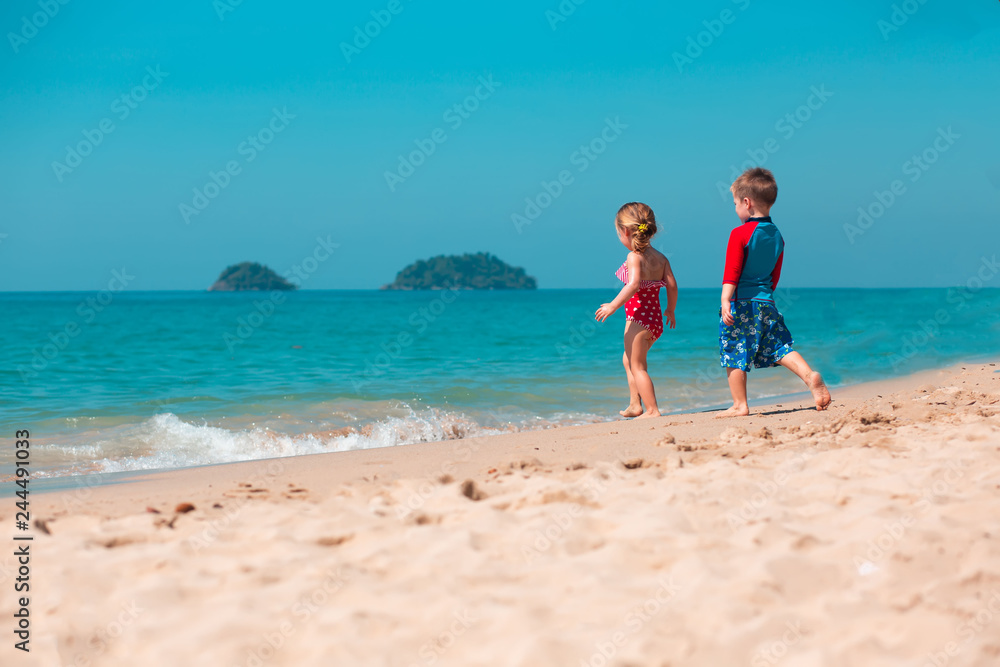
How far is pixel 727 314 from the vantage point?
532cm

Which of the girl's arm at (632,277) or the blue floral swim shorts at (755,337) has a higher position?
the girl's arm at (632,277)

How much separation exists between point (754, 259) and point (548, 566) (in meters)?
3.60

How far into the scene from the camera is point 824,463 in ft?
11.3

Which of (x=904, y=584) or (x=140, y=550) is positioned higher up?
(x=140, y=550)

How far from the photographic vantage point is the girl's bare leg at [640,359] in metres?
6.03

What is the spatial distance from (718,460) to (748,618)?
1.69 meters

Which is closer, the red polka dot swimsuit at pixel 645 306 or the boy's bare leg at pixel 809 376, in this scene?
the boy's bare leg at pixel 809 376

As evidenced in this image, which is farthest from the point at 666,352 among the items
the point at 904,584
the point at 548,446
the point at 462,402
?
the point at 904,584

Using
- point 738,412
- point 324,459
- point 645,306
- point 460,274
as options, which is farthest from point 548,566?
point 460,274

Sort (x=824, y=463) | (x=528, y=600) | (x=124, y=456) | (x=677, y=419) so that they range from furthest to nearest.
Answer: (x=124, y=456)
(x=677, y=419)
(x=824, y=463)
(x=528, y=600)

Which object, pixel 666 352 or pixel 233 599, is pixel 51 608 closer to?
pixel 233 599

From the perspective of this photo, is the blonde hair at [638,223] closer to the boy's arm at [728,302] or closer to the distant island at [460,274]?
the boy's arm at [728,302]

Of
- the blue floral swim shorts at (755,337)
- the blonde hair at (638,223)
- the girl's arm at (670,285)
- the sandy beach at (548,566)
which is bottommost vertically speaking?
the sandy beach at (548,566)

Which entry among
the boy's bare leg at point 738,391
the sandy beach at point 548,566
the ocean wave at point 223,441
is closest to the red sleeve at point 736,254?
the boy's bare leg at point 738,391
